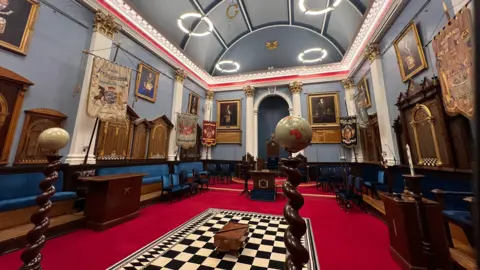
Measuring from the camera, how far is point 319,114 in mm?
9602

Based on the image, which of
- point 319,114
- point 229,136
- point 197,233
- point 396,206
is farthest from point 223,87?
point 396,206

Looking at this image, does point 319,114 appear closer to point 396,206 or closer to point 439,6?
point 439,6

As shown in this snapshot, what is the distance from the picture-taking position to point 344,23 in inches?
310

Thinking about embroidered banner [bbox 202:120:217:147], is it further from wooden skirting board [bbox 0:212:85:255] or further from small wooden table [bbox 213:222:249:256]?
small wooden table [bbox 213:222:249:256]

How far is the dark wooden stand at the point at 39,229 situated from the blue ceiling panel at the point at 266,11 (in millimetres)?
9525

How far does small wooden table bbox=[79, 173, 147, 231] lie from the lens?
11.1 ft

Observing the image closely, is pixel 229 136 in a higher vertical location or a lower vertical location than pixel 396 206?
higher

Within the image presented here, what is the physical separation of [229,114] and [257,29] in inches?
194

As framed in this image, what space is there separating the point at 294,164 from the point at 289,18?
10415mm

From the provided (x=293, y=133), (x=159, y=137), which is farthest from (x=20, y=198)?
(x=293, y=133)

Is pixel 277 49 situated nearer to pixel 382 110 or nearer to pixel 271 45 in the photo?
pixel 271 45

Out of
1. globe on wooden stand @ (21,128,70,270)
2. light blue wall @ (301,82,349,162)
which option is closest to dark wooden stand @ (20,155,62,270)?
globe on wooden stand @ (21,128,70,270)

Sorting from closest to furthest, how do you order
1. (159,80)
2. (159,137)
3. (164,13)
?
(164,13), (159,137), (159,80)

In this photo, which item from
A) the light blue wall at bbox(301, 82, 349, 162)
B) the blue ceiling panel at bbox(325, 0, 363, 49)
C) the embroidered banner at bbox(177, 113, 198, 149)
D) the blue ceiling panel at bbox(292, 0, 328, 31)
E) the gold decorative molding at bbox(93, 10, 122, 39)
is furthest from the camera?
the light blue wall at bbox(301, 82, 349, 162)
